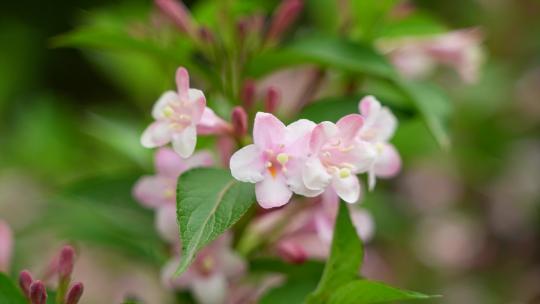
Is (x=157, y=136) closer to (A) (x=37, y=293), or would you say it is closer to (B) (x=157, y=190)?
(B) (x=157, y=190)

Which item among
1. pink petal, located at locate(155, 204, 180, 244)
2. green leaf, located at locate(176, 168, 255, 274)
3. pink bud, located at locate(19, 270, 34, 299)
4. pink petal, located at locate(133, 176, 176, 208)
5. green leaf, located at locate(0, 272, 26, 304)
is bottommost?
green leaf, located at locate(0, 272, 26, 304)

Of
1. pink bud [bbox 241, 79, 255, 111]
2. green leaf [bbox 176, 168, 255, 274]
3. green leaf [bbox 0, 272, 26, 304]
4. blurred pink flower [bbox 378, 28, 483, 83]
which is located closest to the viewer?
green leaf [bbox 176, 168, 255, 274]

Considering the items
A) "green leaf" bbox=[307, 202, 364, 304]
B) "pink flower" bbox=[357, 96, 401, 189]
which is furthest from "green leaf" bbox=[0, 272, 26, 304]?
"pink flower" bbox=[357, 96, 401, 189]

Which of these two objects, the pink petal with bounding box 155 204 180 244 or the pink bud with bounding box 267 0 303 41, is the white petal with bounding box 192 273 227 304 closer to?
the pink petal with bounding box 155 204 180 244

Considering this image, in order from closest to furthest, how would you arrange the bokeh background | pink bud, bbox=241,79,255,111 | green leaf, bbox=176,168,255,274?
1. green leaf, bbox=176,168,255,274
2. pink bud, bbox=241,79,255,111
3. the bokeh background

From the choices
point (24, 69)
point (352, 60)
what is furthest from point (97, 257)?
point (352, 60)

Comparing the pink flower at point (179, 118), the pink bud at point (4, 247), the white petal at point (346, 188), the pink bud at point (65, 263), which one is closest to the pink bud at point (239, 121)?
the pink flower at point (179, 118)

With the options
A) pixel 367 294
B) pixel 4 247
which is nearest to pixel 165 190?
pixel 4 247

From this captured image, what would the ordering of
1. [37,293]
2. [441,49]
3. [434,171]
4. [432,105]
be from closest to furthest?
[37,293], [432,105], [441,49], [434,171]
